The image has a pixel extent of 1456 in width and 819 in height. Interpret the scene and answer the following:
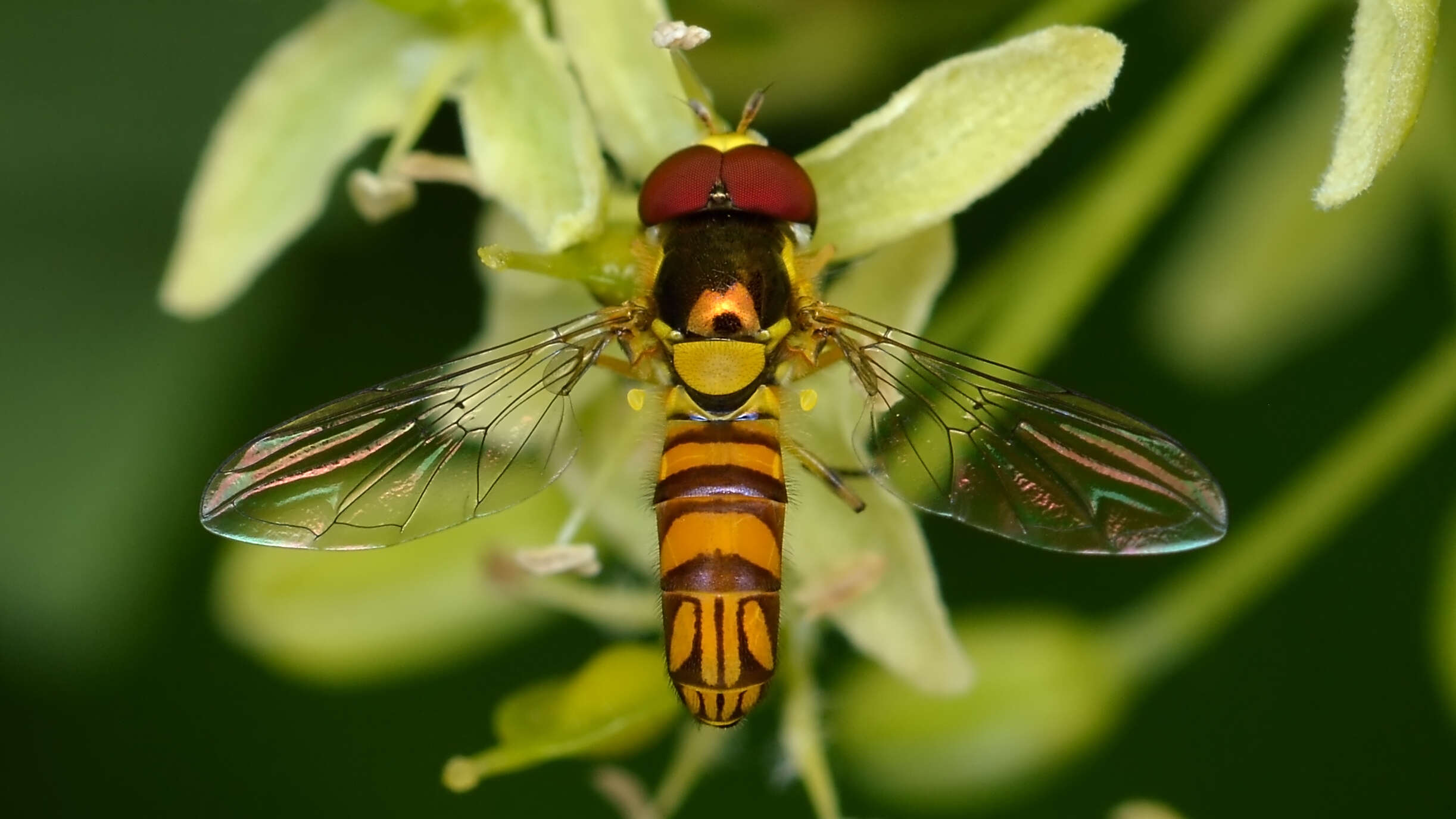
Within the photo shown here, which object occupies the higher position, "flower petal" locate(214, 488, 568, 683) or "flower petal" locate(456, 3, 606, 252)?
"flower petal" locate(456, 3, 606, 252)

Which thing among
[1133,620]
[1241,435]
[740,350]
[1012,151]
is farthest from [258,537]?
[1241,435]

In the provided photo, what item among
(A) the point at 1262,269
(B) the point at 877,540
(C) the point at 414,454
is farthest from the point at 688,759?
(A) the point at 1262,269

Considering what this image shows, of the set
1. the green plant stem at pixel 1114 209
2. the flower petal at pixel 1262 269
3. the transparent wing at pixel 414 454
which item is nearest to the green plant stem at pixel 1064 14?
the green plant stem at pixel 1114 209

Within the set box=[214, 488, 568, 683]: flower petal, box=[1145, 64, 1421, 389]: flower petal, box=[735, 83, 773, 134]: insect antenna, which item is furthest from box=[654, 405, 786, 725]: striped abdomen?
box=[1145, 64, 1421, 389]: flower petal

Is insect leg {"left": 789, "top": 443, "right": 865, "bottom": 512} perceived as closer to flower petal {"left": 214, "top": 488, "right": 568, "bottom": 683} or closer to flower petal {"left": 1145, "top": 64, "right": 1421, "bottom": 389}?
flower petal {"left": 214, "top": 488, "right": 568, "bottom": 683}

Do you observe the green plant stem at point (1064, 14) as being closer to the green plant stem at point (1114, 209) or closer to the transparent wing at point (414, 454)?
the green plant stem at point (1114, 209)

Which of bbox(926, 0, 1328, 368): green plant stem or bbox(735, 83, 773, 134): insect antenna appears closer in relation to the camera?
bbox(735, 83, 773, 134): insect antenna
